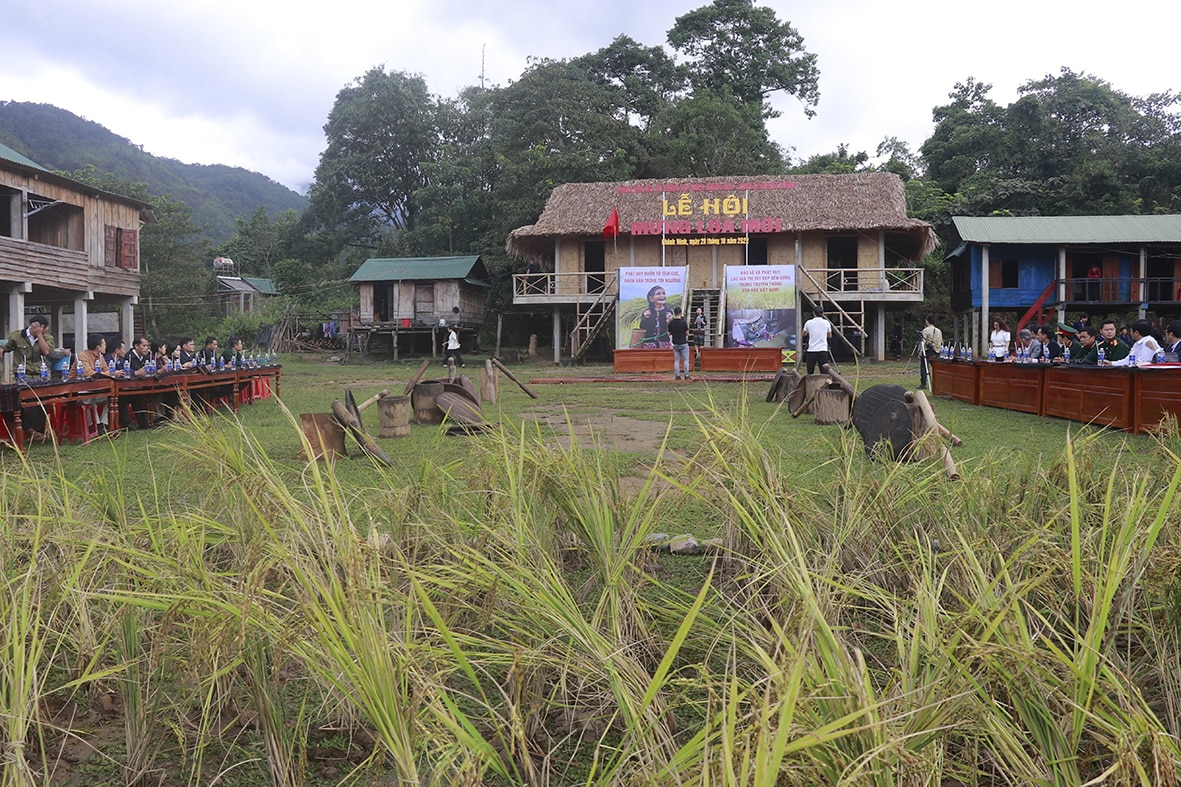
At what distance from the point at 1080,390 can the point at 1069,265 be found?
19497mm

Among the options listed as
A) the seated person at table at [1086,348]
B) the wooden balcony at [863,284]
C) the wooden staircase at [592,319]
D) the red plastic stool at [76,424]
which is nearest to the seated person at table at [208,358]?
the red plastic stool at [76,424]

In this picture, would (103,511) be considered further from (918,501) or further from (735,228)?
(735,228)

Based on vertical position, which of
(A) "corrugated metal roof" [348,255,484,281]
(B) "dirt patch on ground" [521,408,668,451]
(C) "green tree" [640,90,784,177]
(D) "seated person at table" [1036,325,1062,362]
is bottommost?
(B) "dirt patch on ground" [521,408,668,451]

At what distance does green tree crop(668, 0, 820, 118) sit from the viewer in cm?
3988

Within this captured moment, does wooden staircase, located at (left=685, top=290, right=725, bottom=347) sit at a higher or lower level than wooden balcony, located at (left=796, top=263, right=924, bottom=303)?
lower

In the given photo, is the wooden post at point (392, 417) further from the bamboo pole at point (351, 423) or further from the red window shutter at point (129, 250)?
the red window shutter at point (129, 250)

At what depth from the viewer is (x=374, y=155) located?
135 feet

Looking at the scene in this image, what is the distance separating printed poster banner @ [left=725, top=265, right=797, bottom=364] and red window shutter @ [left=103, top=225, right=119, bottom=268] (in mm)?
16766

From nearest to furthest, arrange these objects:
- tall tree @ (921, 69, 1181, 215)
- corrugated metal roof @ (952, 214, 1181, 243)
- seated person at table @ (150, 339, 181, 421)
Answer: seated person at table @ (150, 339, 181, 421) → corrugated metal roof @ (952, 214, 1181, 243) → tall tree @ (921, 69, 1181, 215)

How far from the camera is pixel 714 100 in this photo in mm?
32656

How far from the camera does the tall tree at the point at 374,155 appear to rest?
41094 mm

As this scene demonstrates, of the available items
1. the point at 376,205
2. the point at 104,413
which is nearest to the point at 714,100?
the point at 376,205

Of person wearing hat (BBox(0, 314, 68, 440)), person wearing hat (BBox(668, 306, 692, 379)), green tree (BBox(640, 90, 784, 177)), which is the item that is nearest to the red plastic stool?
person wearing hat (BBox(0, 314, 68, 440))

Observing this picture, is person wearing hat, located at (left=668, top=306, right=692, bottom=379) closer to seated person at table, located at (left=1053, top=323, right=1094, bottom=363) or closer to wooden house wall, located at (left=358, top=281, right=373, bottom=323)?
seated person at table, located at (left=1053, top=323, right=1094, bottom=363)
